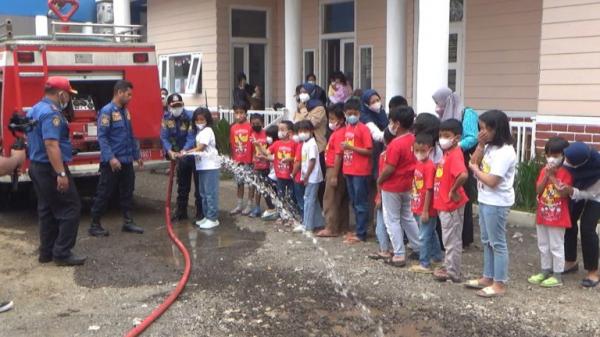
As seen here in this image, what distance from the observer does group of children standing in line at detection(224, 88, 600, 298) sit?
5398 mm

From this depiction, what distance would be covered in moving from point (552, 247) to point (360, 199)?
208cm

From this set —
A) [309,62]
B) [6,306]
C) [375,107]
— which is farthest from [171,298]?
[309,62]

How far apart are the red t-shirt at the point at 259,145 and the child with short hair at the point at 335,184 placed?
4.14 ft

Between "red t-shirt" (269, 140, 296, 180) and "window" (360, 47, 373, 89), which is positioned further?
"window" (360, 47, 373, 89)

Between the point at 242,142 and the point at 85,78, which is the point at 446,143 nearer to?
the point at 242,142

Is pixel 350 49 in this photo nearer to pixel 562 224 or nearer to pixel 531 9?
pixel 531 9

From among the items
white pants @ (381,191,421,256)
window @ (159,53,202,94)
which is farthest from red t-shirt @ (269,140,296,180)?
window @ (159,53,202,94)

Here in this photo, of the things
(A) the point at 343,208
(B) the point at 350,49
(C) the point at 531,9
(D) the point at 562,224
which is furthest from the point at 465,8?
(D) the point at 562,224

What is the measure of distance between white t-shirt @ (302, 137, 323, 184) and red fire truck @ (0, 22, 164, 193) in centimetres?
263

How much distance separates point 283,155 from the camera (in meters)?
7.92

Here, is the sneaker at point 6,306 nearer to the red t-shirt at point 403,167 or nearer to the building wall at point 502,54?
the red t-shirt at point 403,167

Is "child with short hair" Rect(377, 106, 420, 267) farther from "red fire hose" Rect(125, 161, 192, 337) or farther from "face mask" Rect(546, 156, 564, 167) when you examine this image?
"red fire hose" Rect(125, 161, 192, 337)

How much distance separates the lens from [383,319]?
496 centimetres

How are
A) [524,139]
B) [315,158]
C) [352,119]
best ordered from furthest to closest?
[524,139] → [315,158] → [352,119]
